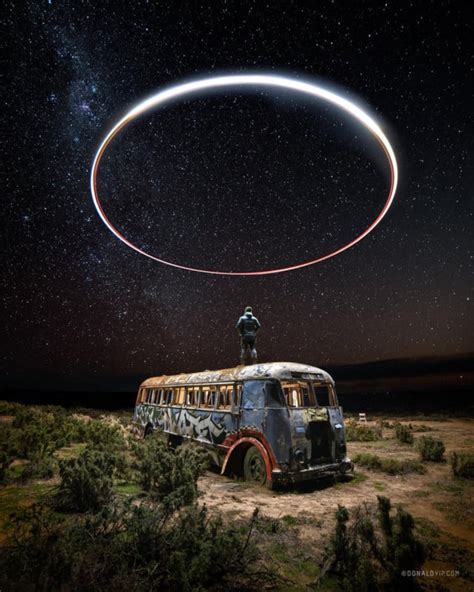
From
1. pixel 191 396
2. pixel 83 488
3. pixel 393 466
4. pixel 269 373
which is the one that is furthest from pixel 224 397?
pixel 393 466

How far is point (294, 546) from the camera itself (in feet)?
16.1

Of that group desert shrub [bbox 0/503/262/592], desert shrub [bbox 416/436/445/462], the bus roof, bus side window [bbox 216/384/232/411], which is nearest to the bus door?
the bus roof

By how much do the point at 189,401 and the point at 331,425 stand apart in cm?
542

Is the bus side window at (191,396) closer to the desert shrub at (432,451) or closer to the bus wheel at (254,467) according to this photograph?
the bus wheel at (254,467)

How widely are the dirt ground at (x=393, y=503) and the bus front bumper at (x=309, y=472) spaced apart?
1.23 ft

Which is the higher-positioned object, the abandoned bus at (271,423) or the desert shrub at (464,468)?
the abandoned bus at (271,423)

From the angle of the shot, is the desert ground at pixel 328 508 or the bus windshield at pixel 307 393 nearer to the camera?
the desert ground at pixel 328 508

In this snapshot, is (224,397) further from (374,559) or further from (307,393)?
(374,559)

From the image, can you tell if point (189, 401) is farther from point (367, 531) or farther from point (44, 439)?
point (367, 531)

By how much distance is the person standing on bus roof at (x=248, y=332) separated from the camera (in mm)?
11266

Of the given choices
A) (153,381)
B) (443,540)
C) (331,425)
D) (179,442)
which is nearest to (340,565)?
(443,540)

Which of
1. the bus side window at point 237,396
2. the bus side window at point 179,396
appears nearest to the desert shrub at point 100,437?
the bus side window at point 179,396

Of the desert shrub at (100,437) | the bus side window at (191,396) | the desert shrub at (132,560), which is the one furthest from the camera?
the desert shrub at (100,437)

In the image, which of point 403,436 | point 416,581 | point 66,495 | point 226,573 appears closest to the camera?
point 416,581
